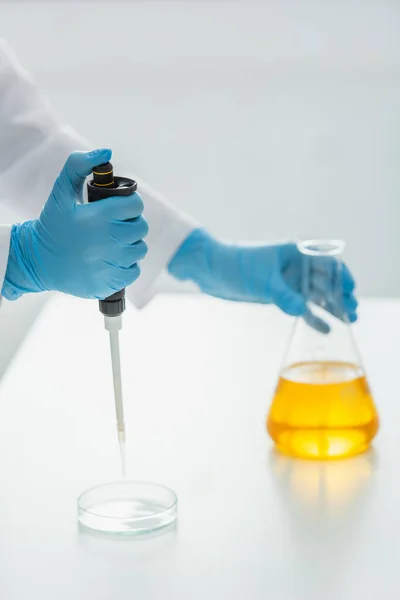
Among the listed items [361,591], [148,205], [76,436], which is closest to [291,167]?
[148,205]

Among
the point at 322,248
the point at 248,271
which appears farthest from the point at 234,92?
the point at 322,248

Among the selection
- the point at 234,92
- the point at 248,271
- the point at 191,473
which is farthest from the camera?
the point at 234,92

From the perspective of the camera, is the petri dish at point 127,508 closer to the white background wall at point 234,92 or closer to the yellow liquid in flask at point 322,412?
the yellow liquid in flask at point 322,412

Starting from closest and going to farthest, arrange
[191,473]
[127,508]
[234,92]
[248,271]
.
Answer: [127,508], [191,473], [248,271], [234,92]

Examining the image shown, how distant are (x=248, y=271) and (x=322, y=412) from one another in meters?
0.37

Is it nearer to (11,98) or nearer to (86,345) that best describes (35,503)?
(86,345)

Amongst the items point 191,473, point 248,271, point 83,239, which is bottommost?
point 191,473

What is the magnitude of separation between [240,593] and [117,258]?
14.6 inches

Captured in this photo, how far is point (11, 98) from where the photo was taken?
1.53 meters

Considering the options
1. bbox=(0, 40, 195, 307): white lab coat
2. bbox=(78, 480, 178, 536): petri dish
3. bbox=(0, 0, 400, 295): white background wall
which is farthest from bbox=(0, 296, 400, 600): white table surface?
bbox=(0, 0, 400, 295): white background wall

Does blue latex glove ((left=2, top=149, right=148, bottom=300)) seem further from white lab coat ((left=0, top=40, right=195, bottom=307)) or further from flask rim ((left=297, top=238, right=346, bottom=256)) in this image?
white lab coat ((left=0, top=40, right=195, bottom=307))

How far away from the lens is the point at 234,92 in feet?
17.9

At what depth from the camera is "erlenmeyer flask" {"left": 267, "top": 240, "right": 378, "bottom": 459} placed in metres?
1.12

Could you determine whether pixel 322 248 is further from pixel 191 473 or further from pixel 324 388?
pixel 191 473
